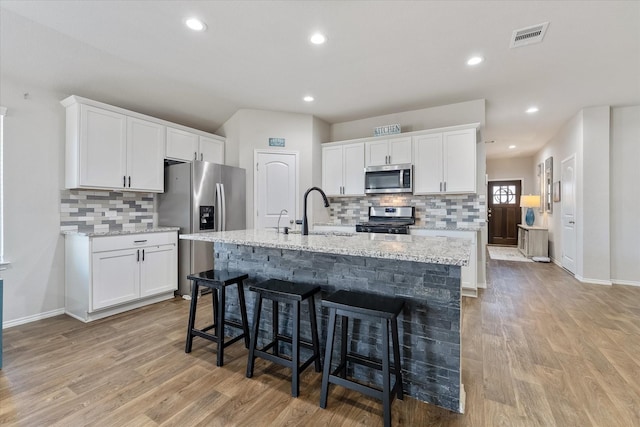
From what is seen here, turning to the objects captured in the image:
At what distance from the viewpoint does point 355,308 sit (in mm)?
1612

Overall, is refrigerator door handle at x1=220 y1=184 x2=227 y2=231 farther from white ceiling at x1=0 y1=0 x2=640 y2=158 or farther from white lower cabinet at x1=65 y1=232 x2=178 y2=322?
white ceiling at x1=0 y1=0 x2=640 y2=158

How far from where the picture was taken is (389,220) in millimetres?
4676

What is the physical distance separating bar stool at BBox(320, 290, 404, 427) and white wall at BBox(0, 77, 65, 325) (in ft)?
10.8

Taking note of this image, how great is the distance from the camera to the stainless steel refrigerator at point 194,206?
377 centimetres

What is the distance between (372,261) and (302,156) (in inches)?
125

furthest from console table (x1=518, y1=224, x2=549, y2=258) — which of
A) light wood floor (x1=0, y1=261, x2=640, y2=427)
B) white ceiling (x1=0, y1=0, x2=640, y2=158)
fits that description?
light wood floor (x1=0, y1=261, x2=640, y2=427)

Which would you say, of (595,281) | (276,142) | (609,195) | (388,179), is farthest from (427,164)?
(595,281)

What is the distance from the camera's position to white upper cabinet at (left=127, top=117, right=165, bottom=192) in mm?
3518

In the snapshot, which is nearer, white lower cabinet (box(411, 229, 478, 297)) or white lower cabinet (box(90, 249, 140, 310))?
white lower cabinet (box(90, 249, 140, 310))

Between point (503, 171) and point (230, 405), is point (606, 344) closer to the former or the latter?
point (230, 405)

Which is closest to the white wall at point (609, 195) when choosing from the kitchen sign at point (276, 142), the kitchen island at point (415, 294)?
the kitchen island at point (415, 294)

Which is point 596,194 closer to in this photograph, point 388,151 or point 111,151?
point 388,151

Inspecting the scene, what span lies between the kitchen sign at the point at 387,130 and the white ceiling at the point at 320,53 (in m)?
0.35

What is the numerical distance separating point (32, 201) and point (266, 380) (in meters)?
3.09
